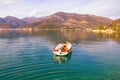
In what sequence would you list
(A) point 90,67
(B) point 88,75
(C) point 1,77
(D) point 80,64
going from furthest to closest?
1. (D) point 80,64
2. (A) point 90,67
3. (B) point 88,75
4. (C) point 1,77

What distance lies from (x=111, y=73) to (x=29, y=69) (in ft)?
60.8

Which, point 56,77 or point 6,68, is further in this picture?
point 6,68

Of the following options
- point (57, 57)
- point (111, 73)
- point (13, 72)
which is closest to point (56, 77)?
point (13, 72)

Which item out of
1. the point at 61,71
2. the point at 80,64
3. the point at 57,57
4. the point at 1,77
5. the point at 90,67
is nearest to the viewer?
the point at 1,77

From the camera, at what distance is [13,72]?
40.2m

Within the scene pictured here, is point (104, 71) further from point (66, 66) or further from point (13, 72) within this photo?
point (13, 72)

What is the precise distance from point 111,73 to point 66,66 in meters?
11.7

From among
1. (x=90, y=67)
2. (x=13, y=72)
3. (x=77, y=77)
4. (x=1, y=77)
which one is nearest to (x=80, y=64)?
(x=90, y=67)

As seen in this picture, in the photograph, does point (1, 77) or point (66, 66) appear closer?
point (1, 77)

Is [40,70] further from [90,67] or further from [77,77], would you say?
[90,67]

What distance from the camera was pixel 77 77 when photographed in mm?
37562

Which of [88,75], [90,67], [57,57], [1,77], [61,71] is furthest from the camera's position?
[57,57]

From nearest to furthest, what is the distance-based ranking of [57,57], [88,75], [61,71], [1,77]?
[1,77] → [88,75] → [61,71] → [57,57]

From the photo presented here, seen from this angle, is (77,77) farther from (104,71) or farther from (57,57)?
(57,57)
